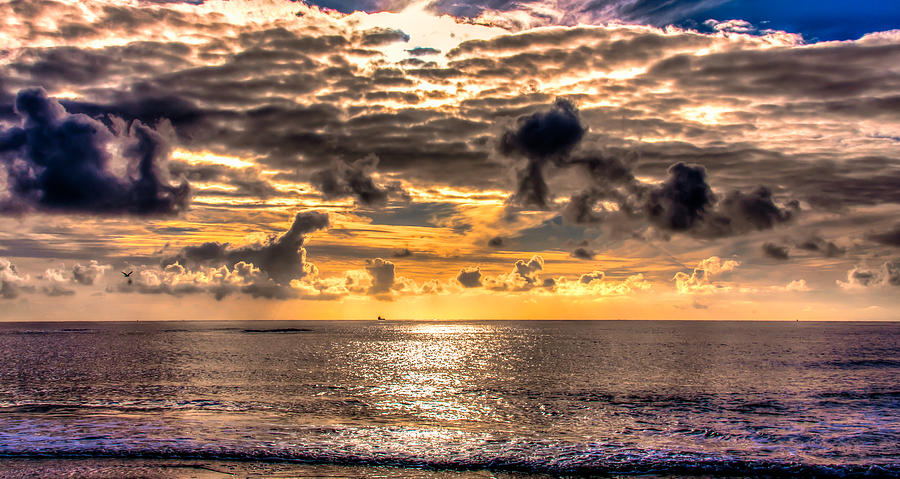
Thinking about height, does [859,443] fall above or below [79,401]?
above

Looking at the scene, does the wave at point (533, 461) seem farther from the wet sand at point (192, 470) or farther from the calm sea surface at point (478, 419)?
the wet sand at point (192, 470)

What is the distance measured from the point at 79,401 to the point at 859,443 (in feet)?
191

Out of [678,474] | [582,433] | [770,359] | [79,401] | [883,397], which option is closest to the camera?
[678,474]

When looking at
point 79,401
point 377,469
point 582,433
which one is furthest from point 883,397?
point 79,401

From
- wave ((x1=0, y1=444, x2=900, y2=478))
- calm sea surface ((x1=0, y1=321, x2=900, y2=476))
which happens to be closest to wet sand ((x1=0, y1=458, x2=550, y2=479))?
wave ((x1=0, y1=444, x2=900, y2=478))

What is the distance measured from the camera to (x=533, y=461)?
29.2 meters

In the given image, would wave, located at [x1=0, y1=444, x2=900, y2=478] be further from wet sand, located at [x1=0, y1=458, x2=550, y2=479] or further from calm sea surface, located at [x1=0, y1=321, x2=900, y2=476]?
wet sand, located at [x1=0, y1=458, x2=550, y2=479]

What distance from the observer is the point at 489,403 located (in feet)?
164

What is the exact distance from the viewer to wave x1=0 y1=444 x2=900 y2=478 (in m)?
27.6

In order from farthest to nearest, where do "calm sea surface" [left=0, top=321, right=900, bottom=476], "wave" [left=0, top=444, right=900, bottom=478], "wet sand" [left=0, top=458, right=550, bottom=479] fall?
"calm sea surface" [left=0, top=321, right=900, bottom=476], "wave" [left=0, top=444, right=900, bottom=478], "wet sand" [left=0, top=458, right=550, bottom=479]

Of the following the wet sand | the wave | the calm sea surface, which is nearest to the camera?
the wet sand

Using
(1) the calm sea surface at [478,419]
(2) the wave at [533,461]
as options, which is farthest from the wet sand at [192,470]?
(1) the calm sea surface at [478,419]

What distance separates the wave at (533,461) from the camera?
27.6m

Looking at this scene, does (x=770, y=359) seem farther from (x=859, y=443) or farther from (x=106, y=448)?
(x=106, y=448)
